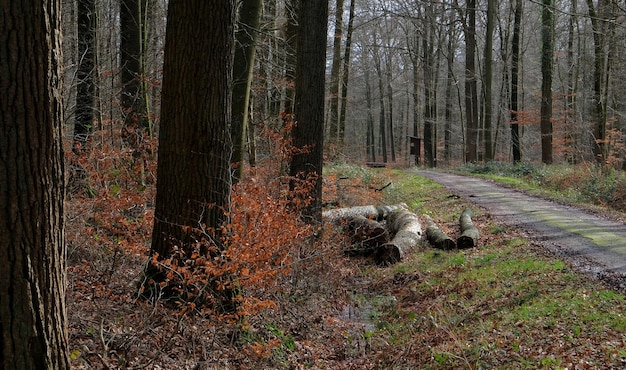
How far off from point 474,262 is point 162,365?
21.3 feet

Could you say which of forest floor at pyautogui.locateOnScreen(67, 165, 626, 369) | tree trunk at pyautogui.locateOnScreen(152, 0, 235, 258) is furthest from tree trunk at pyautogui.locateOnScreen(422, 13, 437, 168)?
tree trunk at pyautogui.locateOnScreen(152, 0, 235, 258)

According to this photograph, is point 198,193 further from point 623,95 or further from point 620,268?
point 623,95

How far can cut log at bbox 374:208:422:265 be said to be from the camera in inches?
421

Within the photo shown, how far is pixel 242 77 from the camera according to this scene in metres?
10.4

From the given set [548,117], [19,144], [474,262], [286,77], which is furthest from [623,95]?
[19,144]

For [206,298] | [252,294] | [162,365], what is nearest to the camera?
[162,365]

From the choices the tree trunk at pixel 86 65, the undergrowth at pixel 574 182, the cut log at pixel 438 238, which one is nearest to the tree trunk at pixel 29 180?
the tree trunk at pixel 86 65

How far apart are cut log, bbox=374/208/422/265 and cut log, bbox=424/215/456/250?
9.0 inches

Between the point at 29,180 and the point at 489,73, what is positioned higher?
the point at 489,73

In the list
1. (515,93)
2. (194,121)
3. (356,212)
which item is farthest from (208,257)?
(515,93)

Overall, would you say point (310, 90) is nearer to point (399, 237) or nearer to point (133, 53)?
point (399, 237)

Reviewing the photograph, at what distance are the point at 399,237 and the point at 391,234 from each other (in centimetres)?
115

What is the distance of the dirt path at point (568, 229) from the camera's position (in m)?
8.05

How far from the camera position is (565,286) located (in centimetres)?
724
